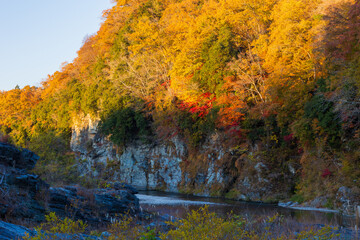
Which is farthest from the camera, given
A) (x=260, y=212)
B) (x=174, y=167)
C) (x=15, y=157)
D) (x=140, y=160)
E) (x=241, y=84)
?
(x=140, y=160)

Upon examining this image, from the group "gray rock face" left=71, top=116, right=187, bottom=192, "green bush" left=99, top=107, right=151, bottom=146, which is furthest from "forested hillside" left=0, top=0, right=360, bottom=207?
"gray rock face" left=71, top=116, right=187, bottom=192

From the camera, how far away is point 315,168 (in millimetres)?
20594

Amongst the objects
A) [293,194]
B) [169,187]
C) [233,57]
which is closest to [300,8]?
[233,57]

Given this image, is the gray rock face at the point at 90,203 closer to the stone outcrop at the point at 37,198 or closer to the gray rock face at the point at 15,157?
the stone outcrop at the point at 37,198

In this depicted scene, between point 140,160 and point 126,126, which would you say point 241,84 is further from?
point 140,160

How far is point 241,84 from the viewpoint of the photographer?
26.2 m

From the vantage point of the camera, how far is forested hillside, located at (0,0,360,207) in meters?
18.7

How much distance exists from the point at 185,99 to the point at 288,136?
36.2ft

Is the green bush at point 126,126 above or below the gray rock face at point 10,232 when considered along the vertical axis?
above

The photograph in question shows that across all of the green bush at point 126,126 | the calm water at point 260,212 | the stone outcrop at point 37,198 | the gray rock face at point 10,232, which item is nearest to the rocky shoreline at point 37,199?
the stone outcrop at point 37,198

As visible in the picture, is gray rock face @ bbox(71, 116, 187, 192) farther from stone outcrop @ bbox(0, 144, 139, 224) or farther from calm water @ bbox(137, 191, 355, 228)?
stone outcrop @ bbox(0, 144, 139, 224)

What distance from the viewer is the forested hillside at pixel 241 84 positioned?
18.7 meters

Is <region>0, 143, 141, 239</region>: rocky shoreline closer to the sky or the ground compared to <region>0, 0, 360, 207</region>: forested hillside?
closer to the ground

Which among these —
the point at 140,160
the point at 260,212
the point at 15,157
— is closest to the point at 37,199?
the point at 15,157
